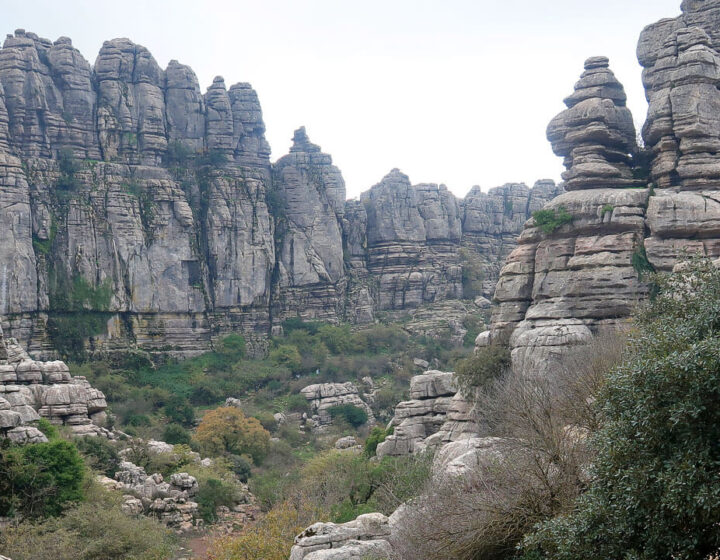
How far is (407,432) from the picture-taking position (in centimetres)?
3459

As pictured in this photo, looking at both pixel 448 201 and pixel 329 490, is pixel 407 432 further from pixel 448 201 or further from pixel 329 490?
pixel 448 201

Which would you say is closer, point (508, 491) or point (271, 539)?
point (508, 491)

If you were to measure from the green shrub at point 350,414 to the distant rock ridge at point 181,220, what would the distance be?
15.5 m

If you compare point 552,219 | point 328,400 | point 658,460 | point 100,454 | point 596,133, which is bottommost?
point 328,400

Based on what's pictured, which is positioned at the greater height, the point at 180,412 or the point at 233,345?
the point at 233,345

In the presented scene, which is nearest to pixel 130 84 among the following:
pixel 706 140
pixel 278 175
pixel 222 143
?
pixel 222 143

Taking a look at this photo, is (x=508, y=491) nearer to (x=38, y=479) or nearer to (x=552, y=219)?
(x=38, y=479)

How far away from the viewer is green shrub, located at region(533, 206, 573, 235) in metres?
34.1

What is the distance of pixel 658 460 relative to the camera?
11.5 meters

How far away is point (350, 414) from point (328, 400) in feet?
8.18

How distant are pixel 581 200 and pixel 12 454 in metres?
22.2

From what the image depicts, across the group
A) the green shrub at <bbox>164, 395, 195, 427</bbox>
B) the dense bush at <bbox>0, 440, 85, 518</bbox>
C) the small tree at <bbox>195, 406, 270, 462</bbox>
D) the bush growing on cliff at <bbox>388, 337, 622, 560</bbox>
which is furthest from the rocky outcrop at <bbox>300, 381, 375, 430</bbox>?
the bush growing on cliff at <bbox>388, 337, 622, 560</bbox>

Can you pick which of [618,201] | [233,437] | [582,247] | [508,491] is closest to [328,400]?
[233,437]

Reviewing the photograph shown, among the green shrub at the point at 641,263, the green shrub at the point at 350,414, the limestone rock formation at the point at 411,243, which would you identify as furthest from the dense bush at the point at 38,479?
the limestone rock formation at the point at 411,243
